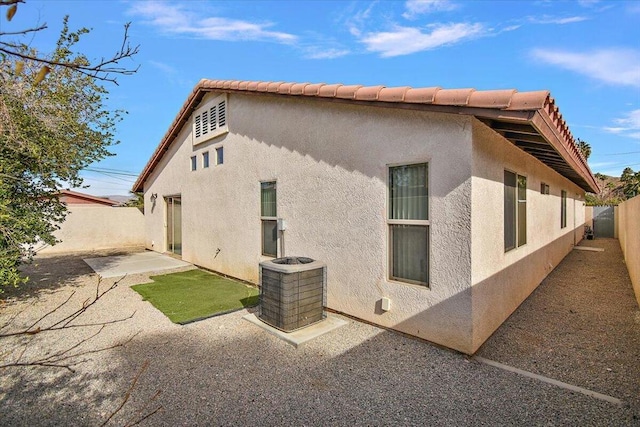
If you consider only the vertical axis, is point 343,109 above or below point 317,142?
above

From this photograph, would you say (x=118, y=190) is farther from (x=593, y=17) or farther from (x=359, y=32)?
(x=593, y=17)

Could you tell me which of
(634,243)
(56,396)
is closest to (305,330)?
(56,396)

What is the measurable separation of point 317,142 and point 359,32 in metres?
3.18

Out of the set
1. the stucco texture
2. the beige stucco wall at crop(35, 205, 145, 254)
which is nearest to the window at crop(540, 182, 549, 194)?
the stucco texture

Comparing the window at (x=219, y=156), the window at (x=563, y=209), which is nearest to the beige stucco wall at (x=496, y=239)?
the window at (x=563, y=209)

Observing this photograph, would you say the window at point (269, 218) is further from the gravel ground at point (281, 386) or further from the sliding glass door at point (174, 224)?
the sliding glass door at point (174, 224)

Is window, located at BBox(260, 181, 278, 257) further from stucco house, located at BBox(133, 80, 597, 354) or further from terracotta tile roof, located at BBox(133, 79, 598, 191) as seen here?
terracotta tile roof, located at BBox(133, 79, 598, 191)

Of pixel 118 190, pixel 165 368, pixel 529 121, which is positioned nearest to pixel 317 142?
pixel 529 121

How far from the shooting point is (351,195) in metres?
6.02

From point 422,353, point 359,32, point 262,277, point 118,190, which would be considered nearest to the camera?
point 422,353

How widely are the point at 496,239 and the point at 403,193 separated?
1751 millimetres

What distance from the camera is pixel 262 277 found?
590 centimetres

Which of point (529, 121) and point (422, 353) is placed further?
point (422, 353)

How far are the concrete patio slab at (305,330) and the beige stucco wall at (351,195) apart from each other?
0.44 m
